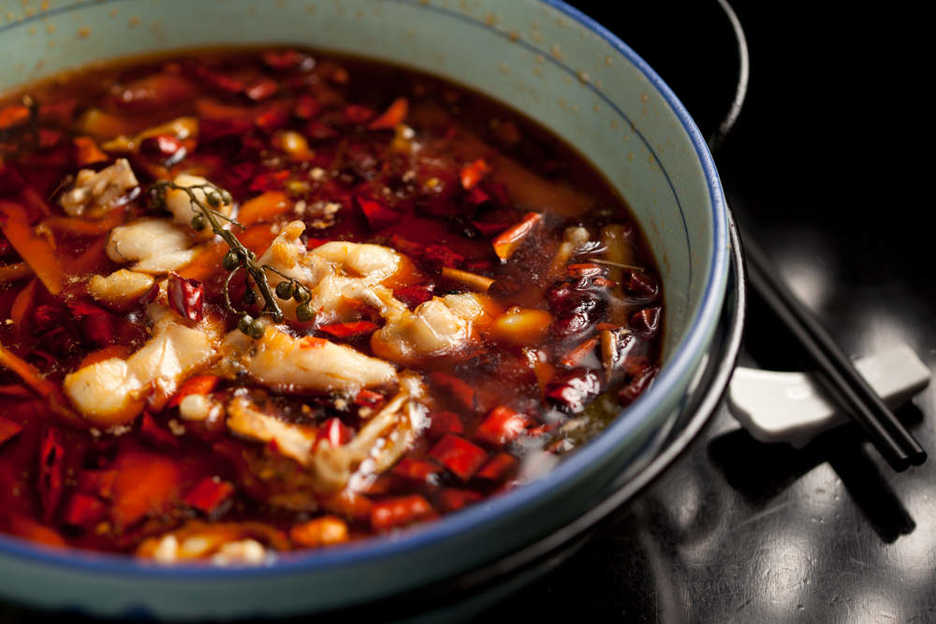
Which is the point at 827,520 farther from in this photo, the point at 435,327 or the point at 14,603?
the point at 14,603

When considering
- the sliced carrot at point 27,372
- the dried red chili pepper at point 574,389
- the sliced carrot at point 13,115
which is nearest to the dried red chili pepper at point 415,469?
the dried red chili pepper at point 574,389

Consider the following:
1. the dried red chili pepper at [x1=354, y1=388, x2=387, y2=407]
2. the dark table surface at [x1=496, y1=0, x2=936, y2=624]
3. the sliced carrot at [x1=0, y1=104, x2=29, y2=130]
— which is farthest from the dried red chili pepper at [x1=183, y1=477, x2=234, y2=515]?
the sliced carrot at [x1=0, y1=104, x2=29, y2=130]

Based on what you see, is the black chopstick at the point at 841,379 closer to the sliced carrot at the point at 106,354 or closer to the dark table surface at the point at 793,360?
the dark table surface at the point at 793,360

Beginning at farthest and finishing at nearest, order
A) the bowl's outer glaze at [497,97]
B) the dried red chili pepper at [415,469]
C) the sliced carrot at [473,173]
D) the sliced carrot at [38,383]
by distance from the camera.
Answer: the sliced carrot at [473,173], the sliced carrot at [38,383], the dried red chili pepper at [415,469], the bowl's outer glaze at [497,97]

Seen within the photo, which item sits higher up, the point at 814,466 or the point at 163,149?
the point at 163,149

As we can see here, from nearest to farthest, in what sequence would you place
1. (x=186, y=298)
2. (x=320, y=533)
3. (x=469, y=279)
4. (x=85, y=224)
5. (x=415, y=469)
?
(x=320, y=533) < (x=415, y=469) < (x=186, y=298) < (x=469, y=279) < (x=85, y=224)

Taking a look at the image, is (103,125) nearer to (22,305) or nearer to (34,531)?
(22,305)

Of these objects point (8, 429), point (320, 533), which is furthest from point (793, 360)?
point (8, 429)

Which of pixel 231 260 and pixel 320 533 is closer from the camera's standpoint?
pixel 320 533
